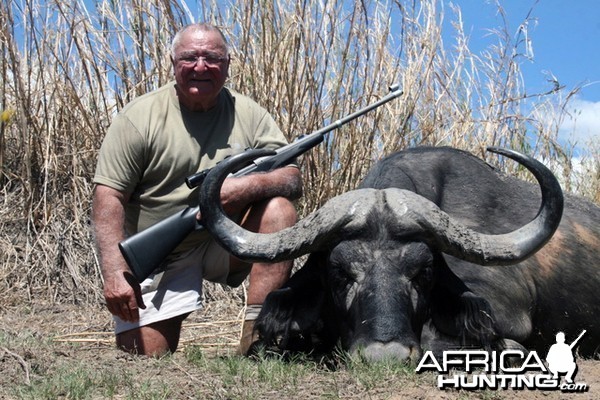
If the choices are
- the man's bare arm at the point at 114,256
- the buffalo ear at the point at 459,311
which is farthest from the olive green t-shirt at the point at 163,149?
the buffalo ear at the point at 459,311

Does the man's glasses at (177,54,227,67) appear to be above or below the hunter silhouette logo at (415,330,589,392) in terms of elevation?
above

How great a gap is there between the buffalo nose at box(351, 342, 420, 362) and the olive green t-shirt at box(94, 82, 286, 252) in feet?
5.34

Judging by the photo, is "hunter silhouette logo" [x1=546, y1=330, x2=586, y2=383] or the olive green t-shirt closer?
"hunter silhouette logo" [x1=546, y1=330, x2=586, y2=383]

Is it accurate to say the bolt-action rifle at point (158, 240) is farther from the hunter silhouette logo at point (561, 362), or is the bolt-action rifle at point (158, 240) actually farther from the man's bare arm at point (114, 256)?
the hunter silhouette logo at point (561, 362)

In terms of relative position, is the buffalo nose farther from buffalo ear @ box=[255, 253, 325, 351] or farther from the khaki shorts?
the khaki shorts

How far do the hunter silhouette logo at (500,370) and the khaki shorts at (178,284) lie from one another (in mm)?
1731

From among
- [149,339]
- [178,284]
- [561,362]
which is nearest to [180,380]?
[149,339]

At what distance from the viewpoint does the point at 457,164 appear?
5539 mm

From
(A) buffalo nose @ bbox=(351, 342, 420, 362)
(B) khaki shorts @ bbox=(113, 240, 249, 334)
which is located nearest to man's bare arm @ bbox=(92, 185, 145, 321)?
(B) khaki shorts @ bbox=(113, 240, 249, 334)

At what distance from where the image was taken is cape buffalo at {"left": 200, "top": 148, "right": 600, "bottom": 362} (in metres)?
4.02

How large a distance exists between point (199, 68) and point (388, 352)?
7.55 ft

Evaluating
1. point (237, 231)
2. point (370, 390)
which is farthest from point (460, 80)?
point (370, 390)

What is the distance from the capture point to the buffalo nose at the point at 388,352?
3.74 m

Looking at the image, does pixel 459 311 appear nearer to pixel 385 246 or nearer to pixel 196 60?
pixel 385 246
